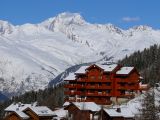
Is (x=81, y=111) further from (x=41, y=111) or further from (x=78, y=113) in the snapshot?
(x=41, y=111)

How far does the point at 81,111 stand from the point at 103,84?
3119 centimetres

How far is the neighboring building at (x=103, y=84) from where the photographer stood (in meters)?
137

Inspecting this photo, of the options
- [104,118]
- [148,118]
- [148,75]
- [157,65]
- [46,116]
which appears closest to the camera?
[148,118]

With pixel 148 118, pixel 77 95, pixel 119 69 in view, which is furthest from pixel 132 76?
pixel 148 118

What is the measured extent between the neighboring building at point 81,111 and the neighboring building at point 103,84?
72.3 ft

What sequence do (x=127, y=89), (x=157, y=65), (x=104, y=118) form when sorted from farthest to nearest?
(x=157, y=65)
(x=127, y=89)
(x=104, y=118)

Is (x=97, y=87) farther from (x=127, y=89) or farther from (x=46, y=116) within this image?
(x=46, y=116)

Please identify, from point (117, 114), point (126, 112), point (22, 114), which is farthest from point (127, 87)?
point (117, 114)

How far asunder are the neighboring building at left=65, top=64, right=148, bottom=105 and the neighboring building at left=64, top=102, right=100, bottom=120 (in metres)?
22.0

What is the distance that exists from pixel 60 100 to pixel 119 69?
28609 mm

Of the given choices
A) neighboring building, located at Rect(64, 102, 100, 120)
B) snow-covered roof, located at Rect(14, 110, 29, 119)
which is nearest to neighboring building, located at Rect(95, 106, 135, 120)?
neighboring building, located at Rect(64, 102, 100, 120)

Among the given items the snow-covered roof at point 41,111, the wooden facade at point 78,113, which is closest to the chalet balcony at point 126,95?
the snow-covered roof at point 41,111

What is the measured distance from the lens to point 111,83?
5438 inches

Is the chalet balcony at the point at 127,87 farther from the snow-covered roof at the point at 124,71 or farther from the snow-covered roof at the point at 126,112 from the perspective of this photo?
the snow-covered roof at the point at 126,112
